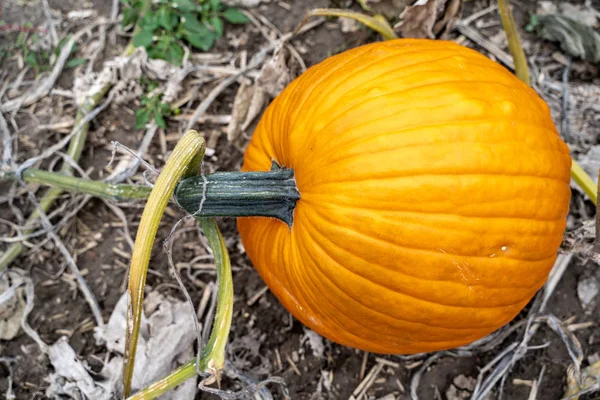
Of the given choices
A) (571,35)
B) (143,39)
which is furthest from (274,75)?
(571,35)

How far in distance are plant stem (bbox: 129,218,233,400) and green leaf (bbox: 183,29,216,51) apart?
108cm

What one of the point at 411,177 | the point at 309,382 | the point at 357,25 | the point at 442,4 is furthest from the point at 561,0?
the point at 309,382

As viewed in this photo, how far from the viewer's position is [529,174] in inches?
57.4

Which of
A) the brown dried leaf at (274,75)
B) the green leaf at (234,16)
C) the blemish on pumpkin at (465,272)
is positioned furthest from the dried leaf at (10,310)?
the blemish on pumpkin at (465,272)

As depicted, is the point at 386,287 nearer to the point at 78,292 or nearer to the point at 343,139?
the point at 343,139

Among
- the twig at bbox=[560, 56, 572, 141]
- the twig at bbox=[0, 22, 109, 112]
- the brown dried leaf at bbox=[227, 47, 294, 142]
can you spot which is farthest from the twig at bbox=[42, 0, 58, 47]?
the twig at bbox=[560, 56, 572, 141]

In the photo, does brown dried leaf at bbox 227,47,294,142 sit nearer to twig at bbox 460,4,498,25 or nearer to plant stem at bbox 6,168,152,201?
plant stem at bbox 6,168,152,201

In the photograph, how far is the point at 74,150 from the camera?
234cm

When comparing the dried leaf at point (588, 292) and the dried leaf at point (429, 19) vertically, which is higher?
the dried leaf at point (429, 19)

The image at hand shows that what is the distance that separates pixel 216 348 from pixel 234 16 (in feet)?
5.07

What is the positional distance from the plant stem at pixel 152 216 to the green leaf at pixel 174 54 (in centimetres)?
100

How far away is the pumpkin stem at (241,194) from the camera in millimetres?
1602

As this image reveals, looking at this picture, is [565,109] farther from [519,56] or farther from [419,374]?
[419,374]

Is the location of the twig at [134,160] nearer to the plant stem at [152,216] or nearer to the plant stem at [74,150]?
the plant stem at [74,150]
